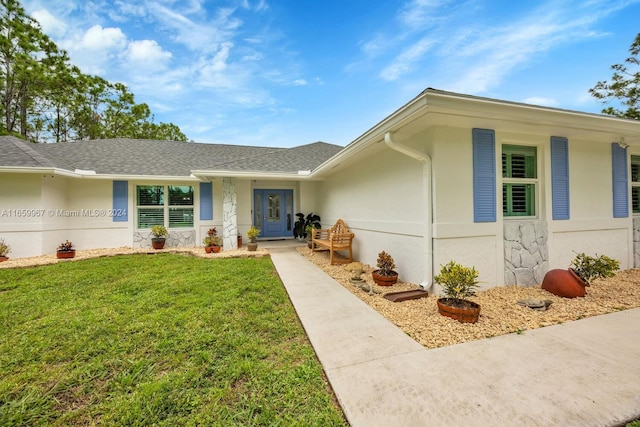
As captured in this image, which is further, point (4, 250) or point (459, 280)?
point (4, 250)

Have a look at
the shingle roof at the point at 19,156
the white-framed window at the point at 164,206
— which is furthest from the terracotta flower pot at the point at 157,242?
the shingle roof at the point at 19,156

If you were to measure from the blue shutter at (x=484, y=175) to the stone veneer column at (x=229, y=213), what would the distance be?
6.99 m

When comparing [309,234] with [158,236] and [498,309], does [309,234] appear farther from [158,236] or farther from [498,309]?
[498,309]

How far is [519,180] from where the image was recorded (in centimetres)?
452

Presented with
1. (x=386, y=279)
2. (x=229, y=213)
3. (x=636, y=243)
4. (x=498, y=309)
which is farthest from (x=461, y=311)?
(x=229, y=213)

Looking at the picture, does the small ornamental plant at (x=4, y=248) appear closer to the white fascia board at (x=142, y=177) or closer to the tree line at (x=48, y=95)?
the white fascia board at (x=142, y=177)

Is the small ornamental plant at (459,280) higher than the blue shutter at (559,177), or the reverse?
the blue shutter at (559,177)

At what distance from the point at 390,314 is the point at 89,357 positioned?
3.41 meters

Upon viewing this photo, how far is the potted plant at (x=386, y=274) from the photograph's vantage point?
15.5 feet

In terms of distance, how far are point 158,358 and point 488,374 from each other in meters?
3.04

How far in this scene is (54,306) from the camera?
3.73 m

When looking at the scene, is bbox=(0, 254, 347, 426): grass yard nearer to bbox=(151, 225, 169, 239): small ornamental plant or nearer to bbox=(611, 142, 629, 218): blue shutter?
bbox=(151, 225, 169, 239): small ornamental plant

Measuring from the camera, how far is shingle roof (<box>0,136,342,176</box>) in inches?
305

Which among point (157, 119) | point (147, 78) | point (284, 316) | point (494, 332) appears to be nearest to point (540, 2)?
point (494, 332)
